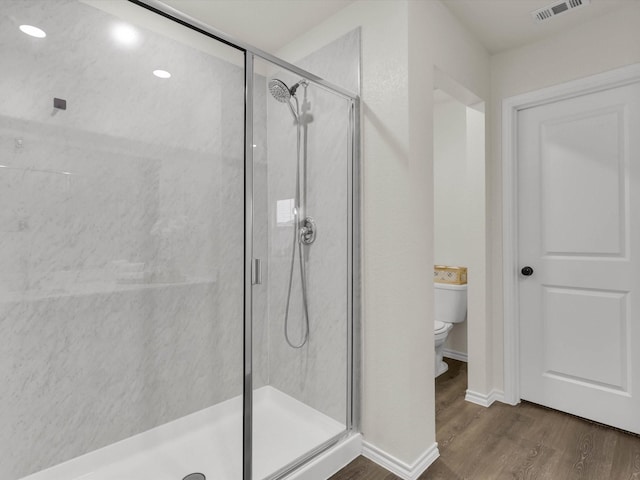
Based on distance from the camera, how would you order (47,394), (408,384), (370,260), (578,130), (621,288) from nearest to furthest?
(47,394) < (408,384) < (370,260) < (621,288) < (578,130)

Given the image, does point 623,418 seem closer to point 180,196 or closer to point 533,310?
point 533,310

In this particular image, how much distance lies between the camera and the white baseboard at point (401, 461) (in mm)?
1720

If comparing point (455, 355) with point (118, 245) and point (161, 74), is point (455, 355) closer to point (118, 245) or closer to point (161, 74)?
point (118, 245)

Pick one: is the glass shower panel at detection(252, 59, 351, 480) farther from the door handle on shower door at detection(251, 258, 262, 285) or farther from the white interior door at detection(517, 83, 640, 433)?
the white interior door at detection(517, 83, 640, 433)

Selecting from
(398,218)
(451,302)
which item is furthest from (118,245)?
(451,302)

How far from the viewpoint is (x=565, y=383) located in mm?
2314

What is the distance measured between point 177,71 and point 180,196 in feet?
2.30

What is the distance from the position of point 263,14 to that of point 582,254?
2480 mm

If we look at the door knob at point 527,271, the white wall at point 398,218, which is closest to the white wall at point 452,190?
the door knob at point 527,271

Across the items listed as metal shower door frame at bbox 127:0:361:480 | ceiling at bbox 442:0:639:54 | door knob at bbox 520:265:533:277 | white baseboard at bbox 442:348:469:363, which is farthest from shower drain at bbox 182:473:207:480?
ceiling at bbox 442:0:639:54

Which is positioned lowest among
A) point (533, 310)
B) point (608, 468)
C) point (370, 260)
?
point (608, 468)

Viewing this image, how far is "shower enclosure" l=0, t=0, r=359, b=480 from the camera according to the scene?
156 centimetres

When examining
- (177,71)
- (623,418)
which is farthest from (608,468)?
(177,71)

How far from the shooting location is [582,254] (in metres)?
2.25
